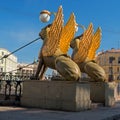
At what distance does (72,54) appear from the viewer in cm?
1567

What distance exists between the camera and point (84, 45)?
1523 cm

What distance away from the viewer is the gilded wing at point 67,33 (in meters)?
14.0

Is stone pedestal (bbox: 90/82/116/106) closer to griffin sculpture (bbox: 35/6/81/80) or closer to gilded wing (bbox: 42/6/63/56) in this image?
griffin sculpture (bbox: 35/6/81/80)

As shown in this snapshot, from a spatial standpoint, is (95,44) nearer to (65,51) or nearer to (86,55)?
(86,55)

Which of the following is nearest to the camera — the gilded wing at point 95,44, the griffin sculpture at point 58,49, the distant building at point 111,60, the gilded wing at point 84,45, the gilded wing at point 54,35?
the griffin sculpture at point 58,49

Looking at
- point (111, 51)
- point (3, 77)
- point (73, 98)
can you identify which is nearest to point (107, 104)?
point (73, 98)

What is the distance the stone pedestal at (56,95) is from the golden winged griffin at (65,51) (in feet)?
1.41

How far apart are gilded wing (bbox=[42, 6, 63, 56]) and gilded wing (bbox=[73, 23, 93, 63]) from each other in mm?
2039

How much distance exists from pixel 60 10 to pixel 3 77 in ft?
16.5

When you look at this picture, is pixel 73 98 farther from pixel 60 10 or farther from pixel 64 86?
pixel 60 10

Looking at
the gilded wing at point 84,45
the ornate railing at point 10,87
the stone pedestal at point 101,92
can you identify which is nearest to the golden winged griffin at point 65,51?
the gilded wing at point 84,45

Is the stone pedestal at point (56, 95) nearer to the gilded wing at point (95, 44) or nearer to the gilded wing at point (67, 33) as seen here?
the gilded wing at point (67, 33)

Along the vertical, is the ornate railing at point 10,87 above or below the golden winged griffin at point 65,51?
below

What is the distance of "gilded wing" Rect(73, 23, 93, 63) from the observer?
50.0 feet
